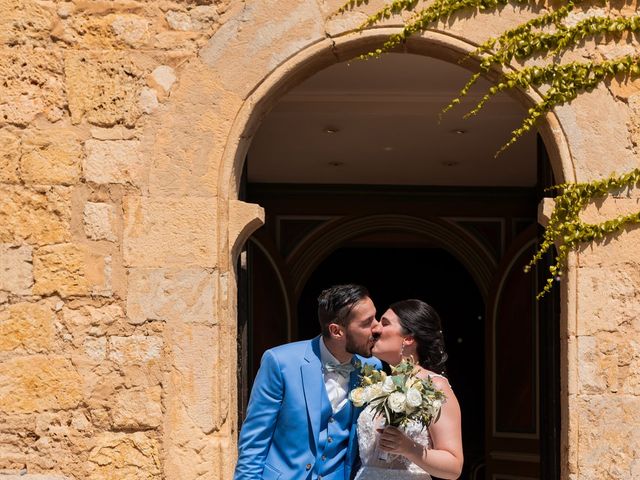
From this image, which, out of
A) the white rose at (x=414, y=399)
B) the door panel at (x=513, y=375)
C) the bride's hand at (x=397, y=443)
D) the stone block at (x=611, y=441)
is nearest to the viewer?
the white rose at (x=414, y=399)

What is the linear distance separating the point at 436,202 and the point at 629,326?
17.0 ft

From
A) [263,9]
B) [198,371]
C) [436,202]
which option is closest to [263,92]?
[263,9]

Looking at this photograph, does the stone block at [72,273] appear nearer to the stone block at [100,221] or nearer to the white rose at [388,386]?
the stone block at [100,221]

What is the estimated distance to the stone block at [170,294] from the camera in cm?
442

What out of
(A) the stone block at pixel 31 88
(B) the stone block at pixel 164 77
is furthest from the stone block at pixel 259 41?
(A) the stone block at pixel 31 88

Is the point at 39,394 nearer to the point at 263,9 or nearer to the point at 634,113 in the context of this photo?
the point at 263,9

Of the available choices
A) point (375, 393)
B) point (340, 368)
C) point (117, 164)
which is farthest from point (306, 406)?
point (117, 164)

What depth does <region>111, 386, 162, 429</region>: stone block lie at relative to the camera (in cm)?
440

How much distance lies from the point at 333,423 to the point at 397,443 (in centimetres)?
29

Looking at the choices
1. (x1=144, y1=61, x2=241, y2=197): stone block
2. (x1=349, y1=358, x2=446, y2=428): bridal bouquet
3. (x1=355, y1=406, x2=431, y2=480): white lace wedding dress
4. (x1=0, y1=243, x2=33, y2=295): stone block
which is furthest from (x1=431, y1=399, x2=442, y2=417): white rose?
(x1=0, y1=243, x2=33, y2=295): stone block

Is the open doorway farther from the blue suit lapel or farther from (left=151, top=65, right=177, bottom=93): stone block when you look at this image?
the blue suit lapel

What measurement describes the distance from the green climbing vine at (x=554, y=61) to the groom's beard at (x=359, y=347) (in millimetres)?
976

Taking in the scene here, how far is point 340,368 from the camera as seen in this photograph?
13.0ft

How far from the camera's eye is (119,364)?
14.5ft
